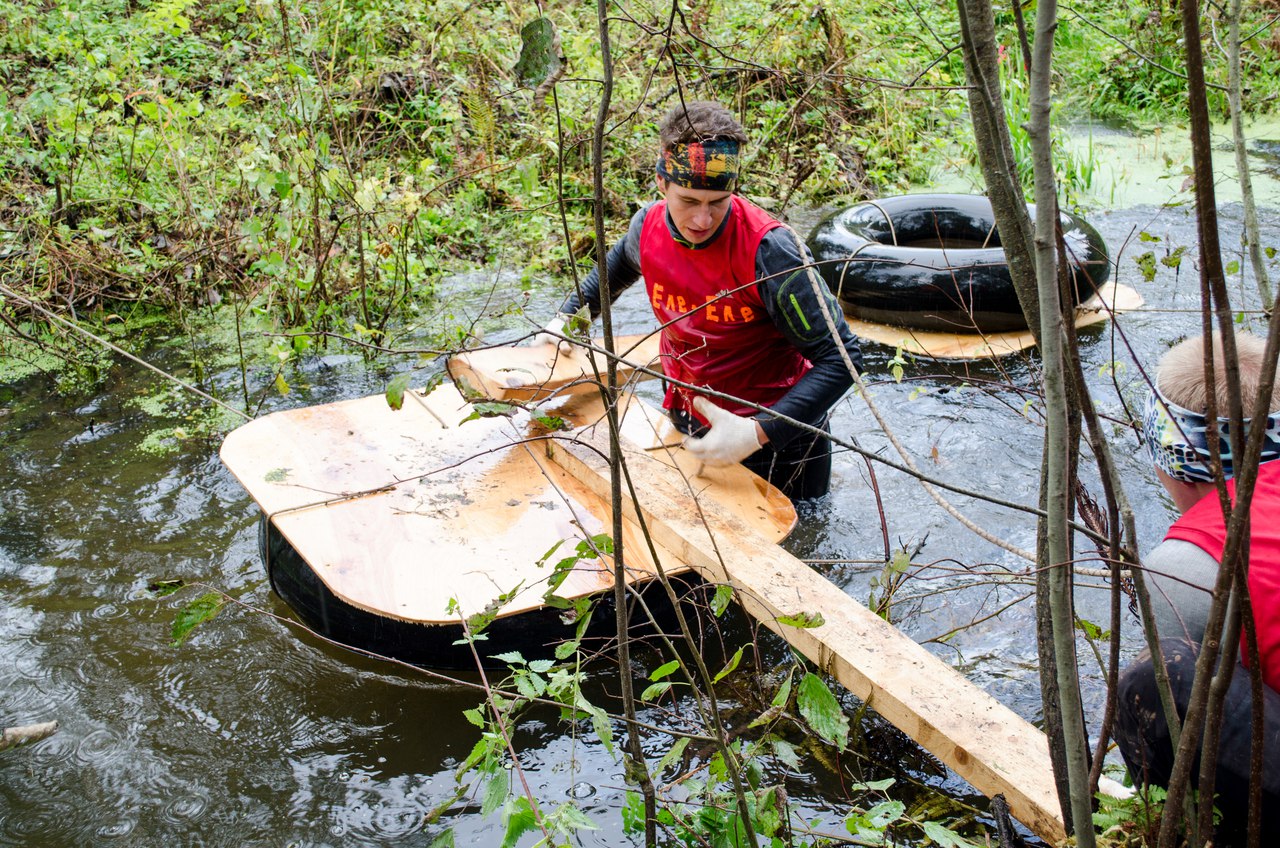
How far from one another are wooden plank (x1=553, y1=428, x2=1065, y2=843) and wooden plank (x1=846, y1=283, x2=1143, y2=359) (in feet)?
7.85

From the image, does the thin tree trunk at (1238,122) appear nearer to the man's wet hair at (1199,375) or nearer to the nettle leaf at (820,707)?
the man's wet hair at (1199,375)

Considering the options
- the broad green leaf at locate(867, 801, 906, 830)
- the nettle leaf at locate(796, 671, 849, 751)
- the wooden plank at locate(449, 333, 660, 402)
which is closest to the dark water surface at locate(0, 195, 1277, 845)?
the broad green leaf at locate(867, 801, 906, 830)

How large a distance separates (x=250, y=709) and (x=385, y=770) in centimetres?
47

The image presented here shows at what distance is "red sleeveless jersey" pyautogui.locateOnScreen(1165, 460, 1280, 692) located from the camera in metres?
1.48

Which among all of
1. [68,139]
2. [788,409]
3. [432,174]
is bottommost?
[788,409]

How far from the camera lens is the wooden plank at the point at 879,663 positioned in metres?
1.83

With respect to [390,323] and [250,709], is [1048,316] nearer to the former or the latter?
[250,709]

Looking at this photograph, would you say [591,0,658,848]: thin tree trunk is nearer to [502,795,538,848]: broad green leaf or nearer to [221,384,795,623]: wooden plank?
[502,795,538,848]: broad green leaf

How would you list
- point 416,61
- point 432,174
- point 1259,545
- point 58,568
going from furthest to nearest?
point 416,61, point 432,174, point 58,568, point 1259,545

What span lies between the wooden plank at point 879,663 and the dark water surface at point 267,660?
176mm

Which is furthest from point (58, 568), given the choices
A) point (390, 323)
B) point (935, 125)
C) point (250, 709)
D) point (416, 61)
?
point (935, 125)

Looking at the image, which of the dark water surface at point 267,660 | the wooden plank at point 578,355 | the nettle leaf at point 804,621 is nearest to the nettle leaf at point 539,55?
the nettle leaf at point 804,621

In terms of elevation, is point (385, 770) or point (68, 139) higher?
point (68, 139)

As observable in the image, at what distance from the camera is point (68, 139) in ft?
18.1
